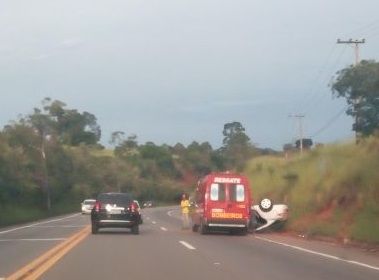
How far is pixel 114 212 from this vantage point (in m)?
32.5

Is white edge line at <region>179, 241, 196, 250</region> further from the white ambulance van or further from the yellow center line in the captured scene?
the white ambulance van

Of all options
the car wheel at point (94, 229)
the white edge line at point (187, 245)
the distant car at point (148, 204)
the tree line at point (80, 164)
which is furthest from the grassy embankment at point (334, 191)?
the distant car at point (148, 204)

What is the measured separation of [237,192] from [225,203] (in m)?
0.70

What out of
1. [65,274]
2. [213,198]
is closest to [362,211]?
[213,198]

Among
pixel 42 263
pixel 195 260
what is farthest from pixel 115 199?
pixel 42 263

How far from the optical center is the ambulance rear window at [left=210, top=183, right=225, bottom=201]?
3272cm

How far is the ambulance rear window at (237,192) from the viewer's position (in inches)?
1287

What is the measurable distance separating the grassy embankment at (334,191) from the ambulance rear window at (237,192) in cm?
298

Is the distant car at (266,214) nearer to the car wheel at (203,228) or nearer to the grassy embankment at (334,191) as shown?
the grassy embankment at (334,191)

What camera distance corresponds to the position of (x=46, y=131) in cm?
8900

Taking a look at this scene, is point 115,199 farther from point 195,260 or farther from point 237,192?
point 195,260

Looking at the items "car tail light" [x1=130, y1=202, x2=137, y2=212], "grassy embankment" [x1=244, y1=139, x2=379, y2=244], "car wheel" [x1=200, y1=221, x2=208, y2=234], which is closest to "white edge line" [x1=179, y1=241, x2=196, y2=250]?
"car tail light" [x1=130, y1=202, x2=137, y2=212]

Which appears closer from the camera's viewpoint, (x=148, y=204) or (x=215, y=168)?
(x=215, y=168)

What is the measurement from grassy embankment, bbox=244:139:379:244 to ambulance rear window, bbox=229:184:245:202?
9.77ft
